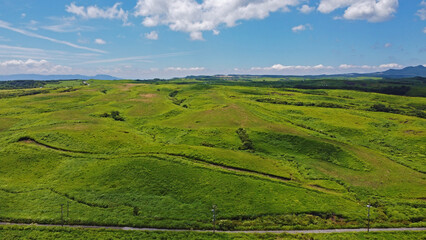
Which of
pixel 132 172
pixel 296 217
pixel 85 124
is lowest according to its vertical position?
pixel 296 217

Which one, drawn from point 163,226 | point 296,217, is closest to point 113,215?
point 163,226

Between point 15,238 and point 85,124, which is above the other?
point 85,124

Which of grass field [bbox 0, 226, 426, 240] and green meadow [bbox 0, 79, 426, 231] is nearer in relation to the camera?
grass field [bbox 0, 226, 426, 240]

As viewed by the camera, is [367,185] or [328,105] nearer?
[367,185]

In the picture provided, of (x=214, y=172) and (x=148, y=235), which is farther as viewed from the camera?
(x=214, y=172)

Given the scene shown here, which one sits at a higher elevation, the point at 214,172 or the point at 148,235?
the point at 214,172

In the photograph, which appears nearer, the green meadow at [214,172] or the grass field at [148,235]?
the grass field at [148,235]

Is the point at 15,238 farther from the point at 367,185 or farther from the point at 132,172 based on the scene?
the point at 367,185

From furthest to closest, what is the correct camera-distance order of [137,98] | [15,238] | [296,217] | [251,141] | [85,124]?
1. [137,98]
2. [85,124]
3. [251,141]
4. [296,217]
5. [15,238]
